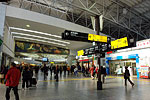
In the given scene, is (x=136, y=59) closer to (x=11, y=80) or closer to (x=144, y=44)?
(x=144, y=44)

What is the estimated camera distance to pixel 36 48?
2914cm

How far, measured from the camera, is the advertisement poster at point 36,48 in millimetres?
27388

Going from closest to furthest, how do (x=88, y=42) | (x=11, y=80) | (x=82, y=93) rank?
(x=11, y=80)
(x=82, y=93)
(x=88, y=42)

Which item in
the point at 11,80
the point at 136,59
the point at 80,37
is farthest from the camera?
the point at 136,59

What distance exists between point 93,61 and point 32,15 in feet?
56.3

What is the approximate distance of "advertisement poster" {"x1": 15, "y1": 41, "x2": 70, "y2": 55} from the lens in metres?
27.4

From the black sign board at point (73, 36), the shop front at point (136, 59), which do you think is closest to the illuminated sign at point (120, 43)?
the black sign board at point (73, 36)

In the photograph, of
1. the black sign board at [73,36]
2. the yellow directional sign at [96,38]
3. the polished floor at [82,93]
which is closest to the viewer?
the polished floor at [82,93]

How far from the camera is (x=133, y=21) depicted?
24.5 metres

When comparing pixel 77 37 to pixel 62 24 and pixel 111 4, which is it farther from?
pixel 111 4

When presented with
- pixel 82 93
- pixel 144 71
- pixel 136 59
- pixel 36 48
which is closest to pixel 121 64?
pixel 136 59

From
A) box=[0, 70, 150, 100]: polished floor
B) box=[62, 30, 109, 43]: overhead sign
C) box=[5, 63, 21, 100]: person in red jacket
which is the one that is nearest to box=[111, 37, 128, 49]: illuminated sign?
box=[62, 30, 109, 43]: overhead sign

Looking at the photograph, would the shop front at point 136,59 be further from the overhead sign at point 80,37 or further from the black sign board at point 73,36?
the black sign board at point 73,36

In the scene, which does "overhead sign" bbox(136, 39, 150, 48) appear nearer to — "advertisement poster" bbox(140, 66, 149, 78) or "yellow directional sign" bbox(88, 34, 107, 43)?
"advertisement poster" bbox(140, 66, 149, 78)
